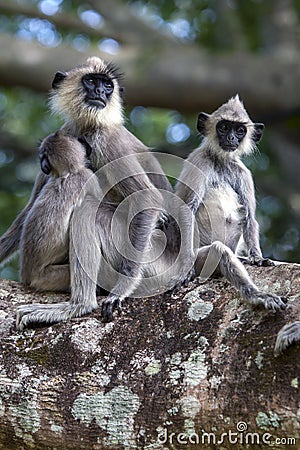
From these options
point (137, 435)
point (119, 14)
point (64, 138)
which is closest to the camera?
point (137, 435)

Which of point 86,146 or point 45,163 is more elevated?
point 86,146

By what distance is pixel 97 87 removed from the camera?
520 centimetres

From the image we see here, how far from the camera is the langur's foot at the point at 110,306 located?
409 cm

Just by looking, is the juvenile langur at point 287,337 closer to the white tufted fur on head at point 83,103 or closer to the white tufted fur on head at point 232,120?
the white tufted fur on head at point 232,120

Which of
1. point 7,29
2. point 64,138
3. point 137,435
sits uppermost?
point 7,29

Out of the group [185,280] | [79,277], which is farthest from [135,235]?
[185,280]

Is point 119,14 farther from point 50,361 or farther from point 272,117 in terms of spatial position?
point 50,361

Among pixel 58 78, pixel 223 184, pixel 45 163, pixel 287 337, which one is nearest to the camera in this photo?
pixel 287 337

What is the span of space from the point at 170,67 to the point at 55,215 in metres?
6.60

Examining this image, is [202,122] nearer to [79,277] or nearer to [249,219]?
[249,219]

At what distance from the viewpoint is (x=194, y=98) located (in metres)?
10.8

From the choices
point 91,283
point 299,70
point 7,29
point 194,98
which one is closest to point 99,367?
point 91,283

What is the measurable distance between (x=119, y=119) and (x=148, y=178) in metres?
0.50

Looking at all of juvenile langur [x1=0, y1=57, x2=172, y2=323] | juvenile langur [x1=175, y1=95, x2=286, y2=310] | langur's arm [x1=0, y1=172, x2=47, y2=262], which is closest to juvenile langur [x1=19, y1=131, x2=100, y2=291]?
juvenile langur [x1=0, y1=57, x2=172, y2=323]
